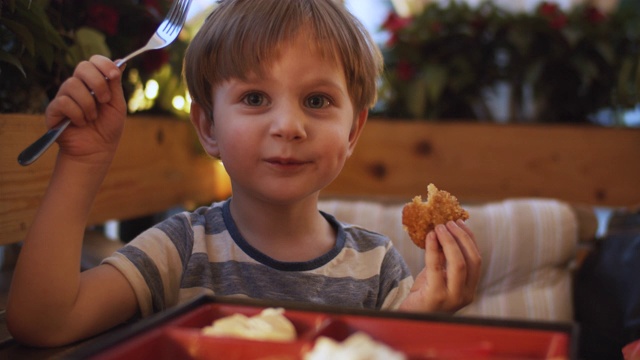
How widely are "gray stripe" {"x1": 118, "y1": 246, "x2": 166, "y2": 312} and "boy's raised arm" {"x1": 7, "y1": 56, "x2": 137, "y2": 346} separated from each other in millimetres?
92

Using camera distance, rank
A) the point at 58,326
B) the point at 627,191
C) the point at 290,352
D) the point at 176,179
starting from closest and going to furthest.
Answer: 1. the point at 290,352
2. the point at 58,326
3. the point at 176,179
4. the point at 627,191

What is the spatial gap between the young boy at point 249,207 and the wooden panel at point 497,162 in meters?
1.71

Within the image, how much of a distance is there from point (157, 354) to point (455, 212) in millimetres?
583

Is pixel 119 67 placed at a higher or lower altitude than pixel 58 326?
higher

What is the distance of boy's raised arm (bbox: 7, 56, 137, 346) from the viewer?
935 mm

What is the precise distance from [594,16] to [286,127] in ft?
8.86

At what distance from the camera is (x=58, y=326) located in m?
0.94

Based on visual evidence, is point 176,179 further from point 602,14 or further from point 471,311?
point 602,14

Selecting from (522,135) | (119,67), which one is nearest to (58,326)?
(119,67)

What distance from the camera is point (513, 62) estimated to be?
3.34 m

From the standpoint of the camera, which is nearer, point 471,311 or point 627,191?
point 471,311

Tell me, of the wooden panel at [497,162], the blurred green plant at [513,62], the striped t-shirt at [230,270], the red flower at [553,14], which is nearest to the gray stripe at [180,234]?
the striped t-shirt at [230,270]

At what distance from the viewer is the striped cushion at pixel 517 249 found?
7.70 ft

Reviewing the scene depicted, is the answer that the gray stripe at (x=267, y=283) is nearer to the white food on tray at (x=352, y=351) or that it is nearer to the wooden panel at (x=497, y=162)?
the white food on tray at (x=352, y=351)
